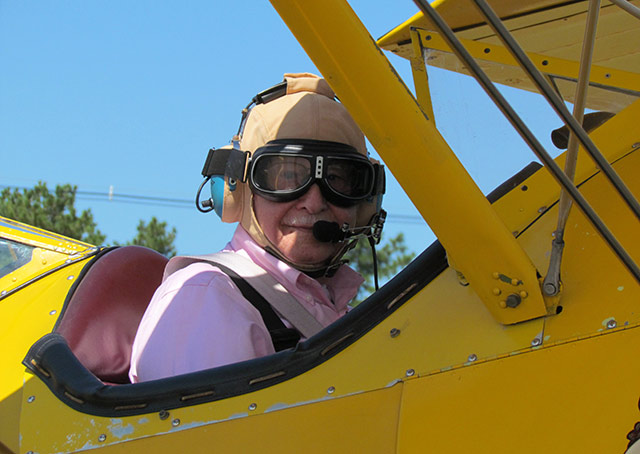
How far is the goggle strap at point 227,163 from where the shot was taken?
85.5 inches

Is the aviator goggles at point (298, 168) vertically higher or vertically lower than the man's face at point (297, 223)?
higher

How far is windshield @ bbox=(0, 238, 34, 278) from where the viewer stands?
6.94 ft

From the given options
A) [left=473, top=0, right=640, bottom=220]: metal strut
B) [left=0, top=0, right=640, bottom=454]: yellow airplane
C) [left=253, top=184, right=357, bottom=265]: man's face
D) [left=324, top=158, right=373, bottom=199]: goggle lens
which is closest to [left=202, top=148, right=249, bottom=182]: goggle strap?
[left=253, top=184, right=357, bottom=265]: man's face

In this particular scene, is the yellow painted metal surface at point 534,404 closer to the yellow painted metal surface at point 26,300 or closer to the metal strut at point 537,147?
the metal strut at point 537,147

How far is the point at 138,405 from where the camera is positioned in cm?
136

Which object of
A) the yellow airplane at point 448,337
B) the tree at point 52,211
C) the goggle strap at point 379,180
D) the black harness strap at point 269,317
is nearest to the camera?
the yellow airplane at point 448,337

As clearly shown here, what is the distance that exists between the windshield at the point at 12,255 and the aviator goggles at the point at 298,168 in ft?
2.31

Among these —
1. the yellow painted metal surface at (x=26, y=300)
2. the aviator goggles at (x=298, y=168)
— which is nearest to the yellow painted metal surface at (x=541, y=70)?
the aviator goggles at (x=298, y=168)

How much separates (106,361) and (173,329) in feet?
1.20

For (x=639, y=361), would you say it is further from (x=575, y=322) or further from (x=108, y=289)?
(x=108, y=289)

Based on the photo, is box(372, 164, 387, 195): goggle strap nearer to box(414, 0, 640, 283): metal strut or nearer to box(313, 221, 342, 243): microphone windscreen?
box(313, 221, 342, 243): microphone windscreen

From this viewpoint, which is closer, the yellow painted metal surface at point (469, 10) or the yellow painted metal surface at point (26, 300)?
the yellow painted metal surface at point (26, 300)

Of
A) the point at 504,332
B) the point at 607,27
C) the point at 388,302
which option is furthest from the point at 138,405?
the point at 607,27

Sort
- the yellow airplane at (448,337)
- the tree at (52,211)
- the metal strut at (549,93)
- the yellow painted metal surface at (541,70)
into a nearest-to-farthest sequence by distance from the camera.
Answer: the metal strut at (549,93), the yellow airplane at (448,337), the yellow painted metal surface at (541,70), the tree at (52,211)
